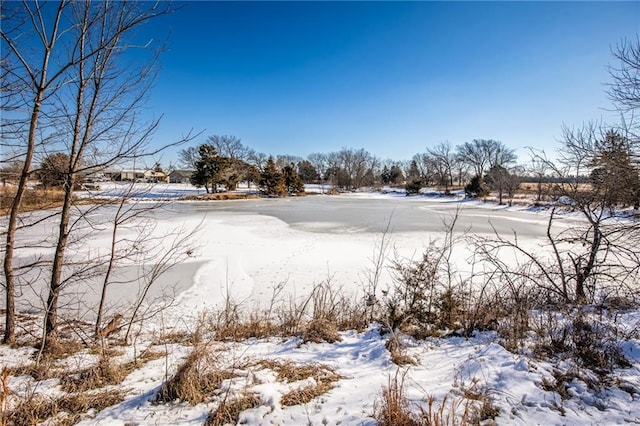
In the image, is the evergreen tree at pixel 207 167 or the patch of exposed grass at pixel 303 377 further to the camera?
the evergreen tree at pixel 207 167

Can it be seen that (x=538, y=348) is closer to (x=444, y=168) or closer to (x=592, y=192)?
(x=592, y=192)

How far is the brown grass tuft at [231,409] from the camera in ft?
6.19

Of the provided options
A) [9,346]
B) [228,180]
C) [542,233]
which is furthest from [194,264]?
[228,180]

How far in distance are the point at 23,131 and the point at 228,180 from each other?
37.8m

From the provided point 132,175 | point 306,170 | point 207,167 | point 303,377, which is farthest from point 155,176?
point 306,170

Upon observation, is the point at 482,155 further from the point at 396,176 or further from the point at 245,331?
the point at 245,331

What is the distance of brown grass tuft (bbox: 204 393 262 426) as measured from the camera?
6.19 ft

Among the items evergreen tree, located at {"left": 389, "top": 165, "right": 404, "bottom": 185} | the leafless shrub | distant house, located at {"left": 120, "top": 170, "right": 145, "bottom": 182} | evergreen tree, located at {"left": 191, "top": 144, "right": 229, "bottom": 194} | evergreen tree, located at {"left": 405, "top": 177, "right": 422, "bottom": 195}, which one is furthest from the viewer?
evergreen tree, located at {"left": 389, "top": 165, "right": 404, "bottom": 185}

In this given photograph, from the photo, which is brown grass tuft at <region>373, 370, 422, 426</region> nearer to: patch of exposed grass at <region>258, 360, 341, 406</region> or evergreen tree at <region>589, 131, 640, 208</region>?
patch of exposed grass at <region>258, 360, 341, 406</region>

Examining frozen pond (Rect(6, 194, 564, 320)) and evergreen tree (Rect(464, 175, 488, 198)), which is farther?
evergreen tree (Rect(464, 175, 488, 198))

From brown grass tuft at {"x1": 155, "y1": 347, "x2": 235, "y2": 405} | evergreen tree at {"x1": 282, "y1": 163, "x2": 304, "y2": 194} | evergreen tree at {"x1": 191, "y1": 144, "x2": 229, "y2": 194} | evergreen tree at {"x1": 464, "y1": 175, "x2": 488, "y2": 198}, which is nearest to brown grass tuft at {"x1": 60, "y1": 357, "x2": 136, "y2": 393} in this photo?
brown grass tuft at {"x1": 155, "y1": 347, "x2": 235, "y2": 405}

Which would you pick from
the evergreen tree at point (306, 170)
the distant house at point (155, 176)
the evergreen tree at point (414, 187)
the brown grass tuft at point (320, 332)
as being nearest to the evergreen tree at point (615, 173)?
the brown grass tuft at point (320, 332)

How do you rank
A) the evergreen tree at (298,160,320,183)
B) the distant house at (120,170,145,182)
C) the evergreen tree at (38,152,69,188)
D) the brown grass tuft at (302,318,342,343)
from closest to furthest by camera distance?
the evergreen tree at (38,152,69,188)
the distant house at (120,170,145,182)
the brown grass tuft at (302,318,342,343)
the evergreen tree at (298,160,320,183)

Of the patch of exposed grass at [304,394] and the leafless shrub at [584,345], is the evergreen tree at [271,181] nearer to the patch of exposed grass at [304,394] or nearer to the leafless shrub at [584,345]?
the leafless shrub at [584,345]
